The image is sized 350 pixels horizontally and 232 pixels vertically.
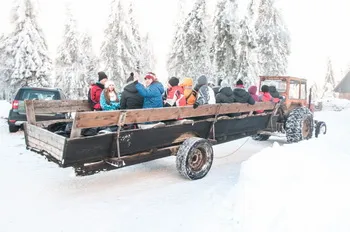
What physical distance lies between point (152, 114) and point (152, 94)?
727 mm

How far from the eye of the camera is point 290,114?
8812mm

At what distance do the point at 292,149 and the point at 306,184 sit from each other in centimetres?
192

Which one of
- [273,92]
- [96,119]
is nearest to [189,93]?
[96,119]

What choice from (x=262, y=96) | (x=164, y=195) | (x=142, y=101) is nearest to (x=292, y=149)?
(x=164, y=195)

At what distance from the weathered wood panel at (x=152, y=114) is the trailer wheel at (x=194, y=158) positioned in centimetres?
55

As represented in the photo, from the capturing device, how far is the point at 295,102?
10.1 metres

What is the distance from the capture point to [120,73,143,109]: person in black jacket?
5730 millimetres

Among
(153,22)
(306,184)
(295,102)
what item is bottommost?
(306,184)

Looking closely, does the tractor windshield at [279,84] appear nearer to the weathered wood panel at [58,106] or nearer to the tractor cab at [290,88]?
the tractor cab at [290,88]

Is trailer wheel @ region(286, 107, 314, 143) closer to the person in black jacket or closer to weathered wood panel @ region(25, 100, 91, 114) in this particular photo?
the person in black jacket

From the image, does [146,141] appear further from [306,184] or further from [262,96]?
[262,96]

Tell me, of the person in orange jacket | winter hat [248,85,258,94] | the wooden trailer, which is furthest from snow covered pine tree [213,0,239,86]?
the person in orange jacket

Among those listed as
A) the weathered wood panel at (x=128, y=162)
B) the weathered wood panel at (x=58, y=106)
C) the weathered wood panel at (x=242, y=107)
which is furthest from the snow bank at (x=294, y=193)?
the weathered wood panel at (x=58, y=106)

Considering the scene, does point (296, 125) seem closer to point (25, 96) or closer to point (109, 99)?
point (109, 99)
